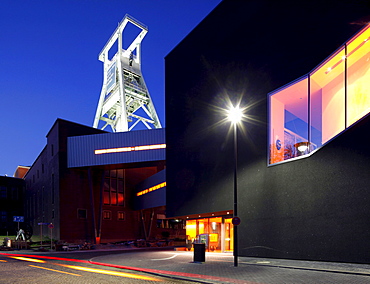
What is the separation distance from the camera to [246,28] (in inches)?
838

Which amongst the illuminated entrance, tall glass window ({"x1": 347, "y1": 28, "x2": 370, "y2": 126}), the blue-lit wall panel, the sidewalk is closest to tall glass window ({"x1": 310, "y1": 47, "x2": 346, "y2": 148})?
tall glass window ({"x1": 347, "y1": 28, "x2": 370, "y2": 126})

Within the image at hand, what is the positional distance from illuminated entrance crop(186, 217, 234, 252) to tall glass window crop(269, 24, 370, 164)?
892cm

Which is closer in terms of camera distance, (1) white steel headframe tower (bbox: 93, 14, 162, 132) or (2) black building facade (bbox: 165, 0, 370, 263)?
(2) black building facade (bbox: 165, 0, 370, 263)

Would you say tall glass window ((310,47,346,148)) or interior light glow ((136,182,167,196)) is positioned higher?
tall glass window ((310,47,346,148))

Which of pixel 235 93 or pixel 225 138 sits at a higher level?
pixel 235 93

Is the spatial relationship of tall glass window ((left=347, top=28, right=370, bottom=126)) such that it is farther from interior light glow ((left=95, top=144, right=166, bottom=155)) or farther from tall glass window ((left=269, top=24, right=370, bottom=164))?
interior light glow ((left=95, top=144, right=166, bottom=155))

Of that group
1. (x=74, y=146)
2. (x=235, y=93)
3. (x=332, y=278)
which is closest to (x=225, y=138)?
(x=235, y=93)

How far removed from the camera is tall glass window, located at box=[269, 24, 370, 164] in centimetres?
1472

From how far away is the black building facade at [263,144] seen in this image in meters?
14.7

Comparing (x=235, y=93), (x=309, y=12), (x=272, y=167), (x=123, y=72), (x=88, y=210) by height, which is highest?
(x=123, y=72)

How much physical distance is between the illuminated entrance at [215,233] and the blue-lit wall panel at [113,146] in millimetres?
15369

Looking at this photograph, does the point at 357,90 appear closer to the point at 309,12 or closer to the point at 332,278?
the point at 309,12

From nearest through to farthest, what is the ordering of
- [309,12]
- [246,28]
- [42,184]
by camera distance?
[309,12] < [246,28] < [42,184]

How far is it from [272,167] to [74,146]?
34963 millimetres
